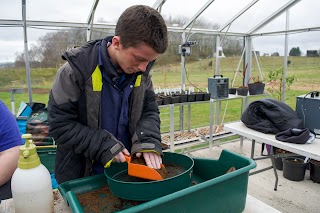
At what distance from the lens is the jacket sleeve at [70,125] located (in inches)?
33.6

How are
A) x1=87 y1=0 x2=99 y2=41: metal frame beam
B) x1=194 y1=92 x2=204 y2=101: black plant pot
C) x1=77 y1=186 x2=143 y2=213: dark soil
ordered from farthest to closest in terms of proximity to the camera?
x1=194 y1=92 x2=204 y2=101: black plant pot < x1=87 y1=0 x2=99 y2=41: metal frame beam < x1=77 y1=186 x2=143 y2=213: dark soil

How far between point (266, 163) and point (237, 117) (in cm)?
139

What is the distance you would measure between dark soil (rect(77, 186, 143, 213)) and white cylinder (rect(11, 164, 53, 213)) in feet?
0.44

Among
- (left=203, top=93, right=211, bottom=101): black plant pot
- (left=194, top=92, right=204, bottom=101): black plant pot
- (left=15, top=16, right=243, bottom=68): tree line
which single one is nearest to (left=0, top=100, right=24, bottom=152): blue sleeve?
(left=15, top=16, right=243, bottom=68): tree line

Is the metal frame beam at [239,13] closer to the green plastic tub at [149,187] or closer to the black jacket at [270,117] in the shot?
the black jacket at [270,117]

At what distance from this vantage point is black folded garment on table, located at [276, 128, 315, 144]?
2.02 metres

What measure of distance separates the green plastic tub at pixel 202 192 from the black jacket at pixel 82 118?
119mm

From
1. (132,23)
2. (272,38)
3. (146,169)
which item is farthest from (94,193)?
(272,38)

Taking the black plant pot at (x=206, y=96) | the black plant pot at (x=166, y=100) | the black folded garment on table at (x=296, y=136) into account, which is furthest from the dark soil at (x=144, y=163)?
the black plant pot at (x=206, y=96)

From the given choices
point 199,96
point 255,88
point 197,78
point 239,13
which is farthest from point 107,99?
point 239,13

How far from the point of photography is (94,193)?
0.84m

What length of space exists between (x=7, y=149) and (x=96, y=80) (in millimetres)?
538

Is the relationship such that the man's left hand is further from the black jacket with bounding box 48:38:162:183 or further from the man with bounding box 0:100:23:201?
the man with bounding box 0:100:23:201

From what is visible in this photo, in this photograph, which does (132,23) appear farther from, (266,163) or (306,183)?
(266,163)
